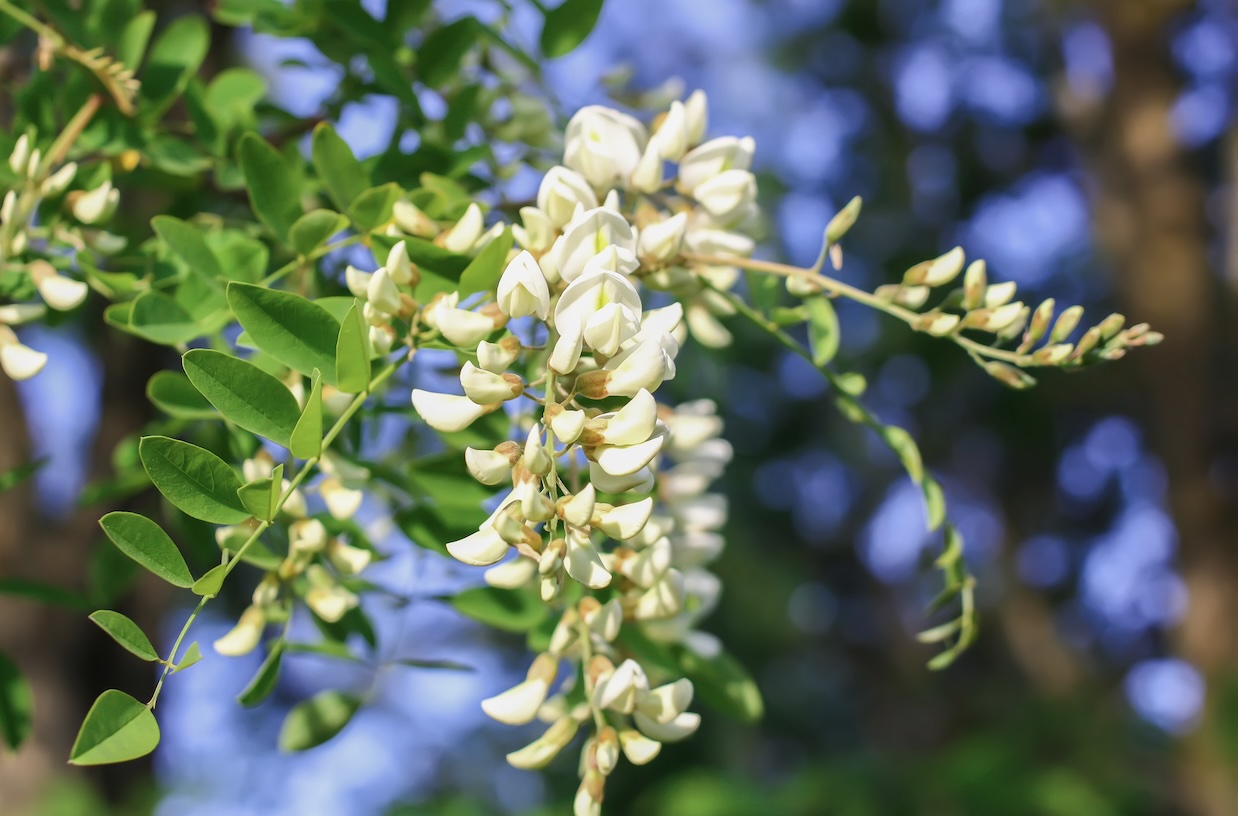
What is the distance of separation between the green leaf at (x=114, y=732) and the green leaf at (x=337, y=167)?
0.30m

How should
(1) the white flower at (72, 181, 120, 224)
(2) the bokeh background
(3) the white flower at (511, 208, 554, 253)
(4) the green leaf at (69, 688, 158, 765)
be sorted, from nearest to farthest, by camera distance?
(4) the green leaf at (69, 688, 158, 765) < (3) the white flower at (511, 208, 554, 253) < (1) the white flower at (72, 181, 120, 224) < (2) the bokeh background

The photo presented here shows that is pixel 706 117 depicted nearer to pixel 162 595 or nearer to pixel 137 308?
pixel 137 308

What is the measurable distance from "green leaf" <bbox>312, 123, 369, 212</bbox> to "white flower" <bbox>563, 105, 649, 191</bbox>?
13cm

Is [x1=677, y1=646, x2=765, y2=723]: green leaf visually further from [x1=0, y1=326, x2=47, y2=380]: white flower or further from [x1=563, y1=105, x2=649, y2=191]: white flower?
[x1=0, y1=326, x2=47, y2=380]: white flower

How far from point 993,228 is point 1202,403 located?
1077 millimetres

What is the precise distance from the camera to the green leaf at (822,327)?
0.66m

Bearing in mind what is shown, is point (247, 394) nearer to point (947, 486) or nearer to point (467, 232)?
point (467, 232)

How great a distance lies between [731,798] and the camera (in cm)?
192

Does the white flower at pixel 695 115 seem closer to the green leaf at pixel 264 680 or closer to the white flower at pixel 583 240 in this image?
the white flower at pixel 583 240

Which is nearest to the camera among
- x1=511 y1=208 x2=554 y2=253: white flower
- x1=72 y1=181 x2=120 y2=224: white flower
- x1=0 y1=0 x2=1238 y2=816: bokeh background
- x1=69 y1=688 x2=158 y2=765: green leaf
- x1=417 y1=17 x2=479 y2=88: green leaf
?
x1=69 y1=688 x2=158 y2=765: green leaf

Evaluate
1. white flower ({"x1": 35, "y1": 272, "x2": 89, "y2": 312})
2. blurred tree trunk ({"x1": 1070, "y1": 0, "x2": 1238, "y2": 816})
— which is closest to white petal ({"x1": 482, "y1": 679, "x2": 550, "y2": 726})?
white flower ({"x1": 35, "y1": 272, "x2": 89, "y2": 312})

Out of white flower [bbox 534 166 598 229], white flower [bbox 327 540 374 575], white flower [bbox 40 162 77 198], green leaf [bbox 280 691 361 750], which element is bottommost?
green leaf [bbox 280 691 361 750]

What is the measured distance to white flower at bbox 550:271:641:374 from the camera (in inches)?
18.5

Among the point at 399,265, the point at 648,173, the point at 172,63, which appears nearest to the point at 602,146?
the point at 648,173
